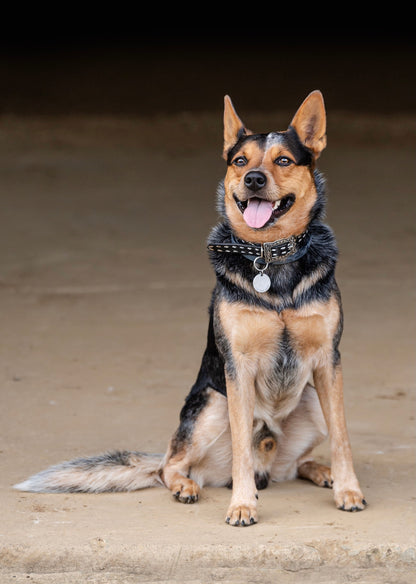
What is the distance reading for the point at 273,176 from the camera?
3898mm

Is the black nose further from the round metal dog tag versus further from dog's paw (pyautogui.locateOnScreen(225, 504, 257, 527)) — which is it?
dog's paw (pyautogui.locateOnScreen(225, 504, 257, 527))

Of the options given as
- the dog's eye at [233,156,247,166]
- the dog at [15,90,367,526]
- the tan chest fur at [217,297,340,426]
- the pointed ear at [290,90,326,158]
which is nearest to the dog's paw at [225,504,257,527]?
the dog at [15,90,367,526]

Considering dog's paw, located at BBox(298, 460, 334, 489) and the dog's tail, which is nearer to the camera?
the dog's tail

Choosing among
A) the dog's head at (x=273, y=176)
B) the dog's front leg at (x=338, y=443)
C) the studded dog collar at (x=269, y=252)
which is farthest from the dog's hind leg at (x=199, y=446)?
the dog's head at (x=273, y=176)

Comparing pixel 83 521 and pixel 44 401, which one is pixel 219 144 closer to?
pixel 44 401

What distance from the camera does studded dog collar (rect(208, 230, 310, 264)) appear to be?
4.05 meters

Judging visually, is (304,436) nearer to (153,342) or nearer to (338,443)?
(338,443)

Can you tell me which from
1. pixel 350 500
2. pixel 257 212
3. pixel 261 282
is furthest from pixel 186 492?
pixel 257 212

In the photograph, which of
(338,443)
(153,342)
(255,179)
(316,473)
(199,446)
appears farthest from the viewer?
(153,342)

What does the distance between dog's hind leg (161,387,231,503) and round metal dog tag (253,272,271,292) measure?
57 centimetres

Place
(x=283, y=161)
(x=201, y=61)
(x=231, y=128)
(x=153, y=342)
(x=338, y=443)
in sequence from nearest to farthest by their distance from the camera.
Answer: (x=283, y=161)
(x=338, y=443)
(x=231, y=128)
(x=153, y=342)
(x=201, y=61)

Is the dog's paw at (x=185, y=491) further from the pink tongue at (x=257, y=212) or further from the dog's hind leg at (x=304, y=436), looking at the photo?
the pink tongue at (x=257, y=212)

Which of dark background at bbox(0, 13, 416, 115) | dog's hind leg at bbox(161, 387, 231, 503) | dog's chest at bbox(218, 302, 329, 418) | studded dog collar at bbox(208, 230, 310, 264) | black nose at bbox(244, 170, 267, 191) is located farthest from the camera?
dark background at bbox(0, 13, 416, 115)

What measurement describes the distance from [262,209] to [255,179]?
0.49 ft
